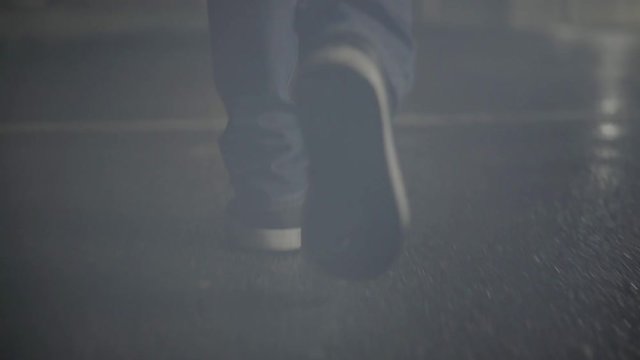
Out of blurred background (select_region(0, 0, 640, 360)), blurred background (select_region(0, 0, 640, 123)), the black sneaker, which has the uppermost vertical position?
the black sneaker

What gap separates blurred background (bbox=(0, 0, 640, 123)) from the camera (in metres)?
4.03

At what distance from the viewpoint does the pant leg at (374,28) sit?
1489mm

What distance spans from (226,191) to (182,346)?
3.67 ft

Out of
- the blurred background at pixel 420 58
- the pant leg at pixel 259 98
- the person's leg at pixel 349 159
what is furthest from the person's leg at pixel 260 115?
the blurred background at pixel 420 58

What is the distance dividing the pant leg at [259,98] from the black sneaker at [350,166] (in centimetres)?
24

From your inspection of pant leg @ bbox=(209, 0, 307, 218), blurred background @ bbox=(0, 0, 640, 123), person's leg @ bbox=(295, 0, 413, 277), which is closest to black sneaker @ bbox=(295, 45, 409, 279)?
person's leg @ bbox=(295, 0, 413, 277)

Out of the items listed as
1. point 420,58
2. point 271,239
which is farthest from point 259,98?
point 420,58

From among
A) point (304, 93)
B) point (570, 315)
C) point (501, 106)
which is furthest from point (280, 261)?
point (501, 106)

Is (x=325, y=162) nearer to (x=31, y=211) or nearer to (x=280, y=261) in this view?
(x=280, y=261)

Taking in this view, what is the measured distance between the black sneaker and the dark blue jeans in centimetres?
12

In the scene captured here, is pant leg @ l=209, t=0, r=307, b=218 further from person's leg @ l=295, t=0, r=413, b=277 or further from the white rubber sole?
person's leg @ l=295, t=0, r=413, b=277

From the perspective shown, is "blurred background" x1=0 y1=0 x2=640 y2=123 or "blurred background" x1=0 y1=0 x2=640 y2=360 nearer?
"blurred background" x1=0 y1=0 x2=640 y2=360

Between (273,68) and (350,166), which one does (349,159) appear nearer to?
(350,166)

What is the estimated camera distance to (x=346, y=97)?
1386mm
